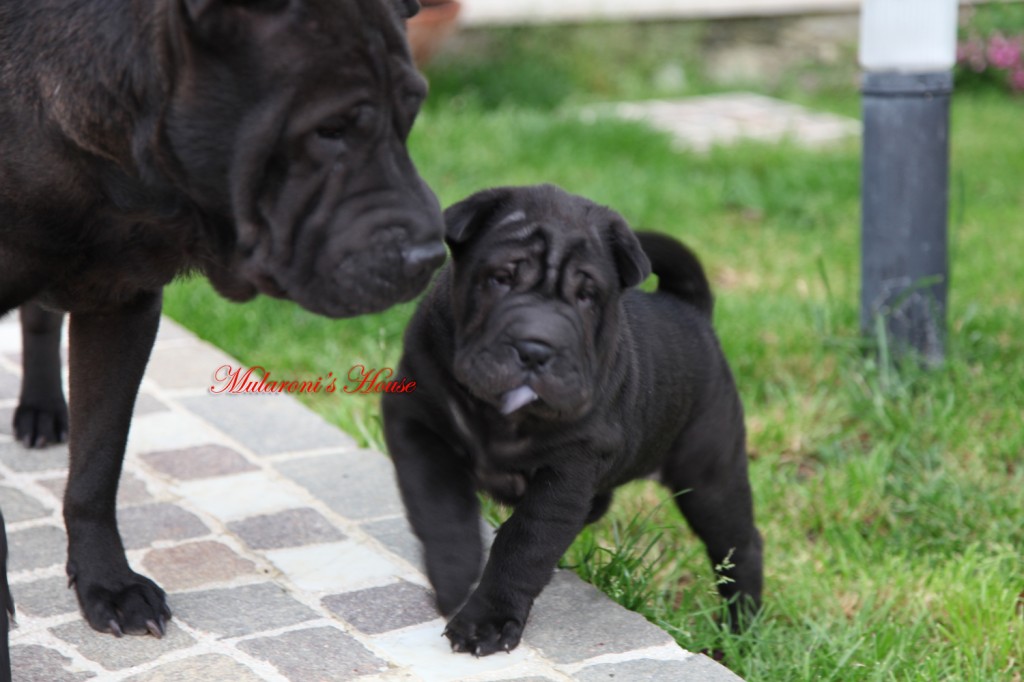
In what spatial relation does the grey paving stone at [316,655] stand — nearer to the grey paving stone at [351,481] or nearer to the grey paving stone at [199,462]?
the grey paving stone at [351,481]

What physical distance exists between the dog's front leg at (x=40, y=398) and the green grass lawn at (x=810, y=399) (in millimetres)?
801

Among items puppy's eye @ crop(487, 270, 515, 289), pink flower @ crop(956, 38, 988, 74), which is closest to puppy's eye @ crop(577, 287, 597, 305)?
puppy's eye @ crop(487, 270, 515, 289)

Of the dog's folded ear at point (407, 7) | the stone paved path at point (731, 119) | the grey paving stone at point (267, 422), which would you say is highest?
the dog's folded ear at point (407, 7)

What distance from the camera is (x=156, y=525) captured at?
318 cm

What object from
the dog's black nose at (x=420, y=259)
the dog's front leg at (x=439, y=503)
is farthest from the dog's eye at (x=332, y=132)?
the dog's front leg at (x=439, y=503)

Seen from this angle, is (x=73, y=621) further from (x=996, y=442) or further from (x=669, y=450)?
(x=996, y=442)

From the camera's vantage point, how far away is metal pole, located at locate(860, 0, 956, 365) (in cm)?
428

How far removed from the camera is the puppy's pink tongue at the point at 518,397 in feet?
7.97

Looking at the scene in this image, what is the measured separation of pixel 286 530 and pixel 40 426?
89 centimetres

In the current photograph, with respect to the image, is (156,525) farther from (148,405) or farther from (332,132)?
(332,132)

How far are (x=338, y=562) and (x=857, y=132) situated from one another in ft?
21.1

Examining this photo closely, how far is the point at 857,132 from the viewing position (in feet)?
28.2

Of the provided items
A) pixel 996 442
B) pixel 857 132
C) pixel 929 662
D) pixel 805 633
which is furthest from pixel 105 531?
pixel 857 132

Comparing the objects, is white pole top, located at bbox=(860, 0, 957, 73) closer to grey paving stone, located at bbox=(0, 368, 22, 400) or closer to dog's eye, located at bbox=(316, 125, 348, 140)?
dog's eye, located at bbox=(316, 125, 348, 140)
